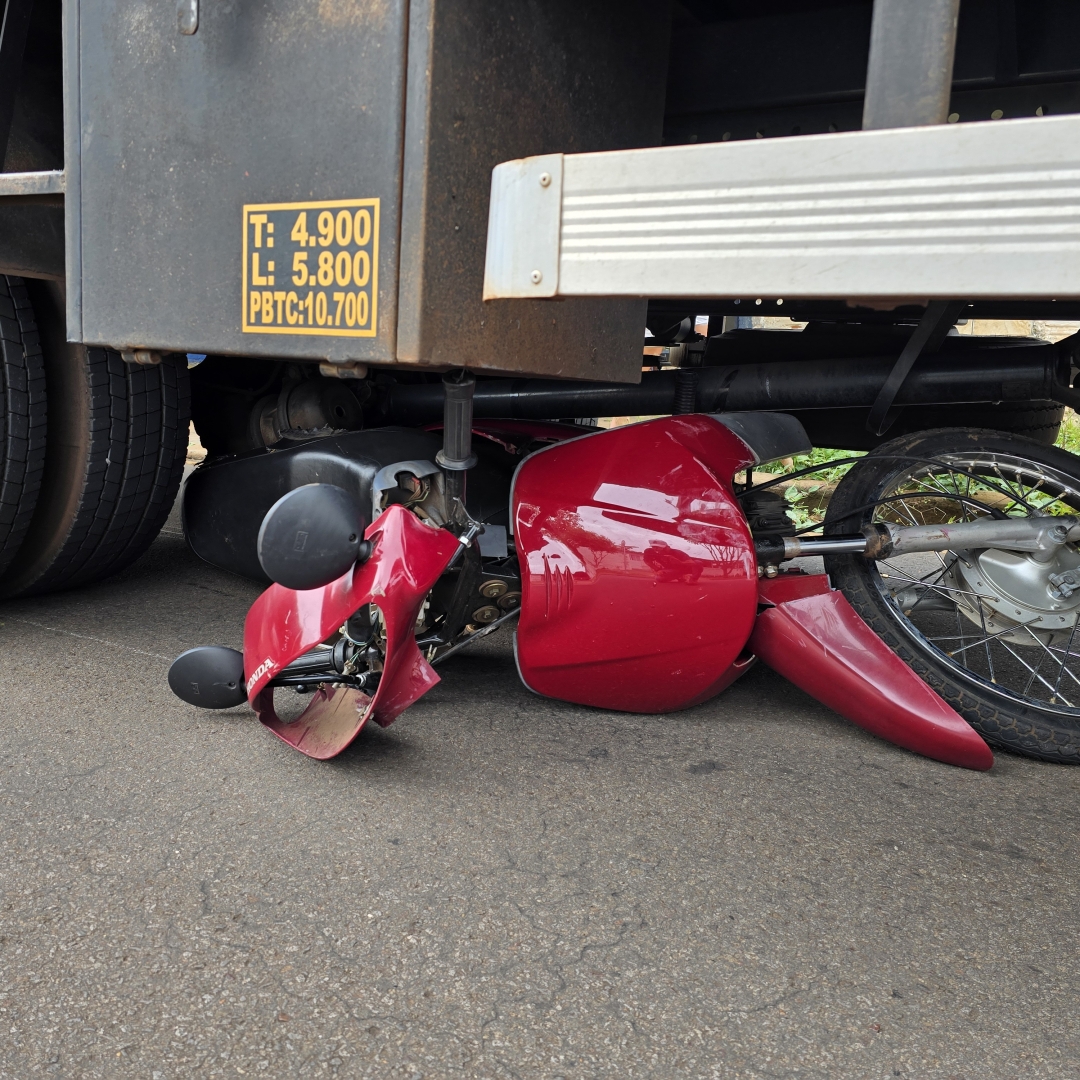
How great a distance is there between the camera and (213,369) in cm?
285

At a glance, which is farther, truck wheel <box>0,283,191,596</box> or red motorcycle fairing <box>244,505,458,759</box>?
truck wheel <box>0,283,191,596</box>

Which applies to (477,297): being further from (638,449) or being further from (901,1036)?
(901,1036)

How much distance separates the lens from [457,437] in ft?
5.90

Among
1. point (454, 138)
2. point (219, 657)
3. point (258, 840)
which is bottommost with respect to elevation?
point (258, 840)

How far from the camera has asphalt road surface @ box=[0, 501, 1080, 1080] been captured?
3.56 ft

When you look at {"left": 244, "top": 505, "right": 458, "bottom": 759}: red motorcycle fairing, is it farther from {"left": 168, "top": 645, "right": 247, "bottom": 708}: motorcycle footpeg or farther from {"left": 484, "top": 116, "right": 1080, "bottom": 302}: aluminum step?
{"left": 484, "top": 116, "right": 1080, "bottom": 302}: aluminum step

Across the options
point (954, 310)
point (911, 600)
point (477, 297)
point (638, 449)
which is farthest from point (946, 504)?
point (477, 297)

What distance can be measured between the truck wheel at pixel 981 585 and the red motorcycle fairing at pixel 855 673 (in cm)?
9

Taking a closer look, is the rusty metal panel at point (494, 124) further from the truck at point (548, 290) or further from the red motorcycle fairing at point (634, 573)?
the red motorcycle fairing at point (634, 573)

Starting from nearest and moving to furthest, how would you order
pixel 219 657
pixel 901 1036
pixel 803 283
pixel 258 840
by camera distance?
pixel 803 283
pixel 901 1036
pixel 258 840
pixel 219 657

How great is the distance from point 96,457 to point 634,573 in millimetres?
1383

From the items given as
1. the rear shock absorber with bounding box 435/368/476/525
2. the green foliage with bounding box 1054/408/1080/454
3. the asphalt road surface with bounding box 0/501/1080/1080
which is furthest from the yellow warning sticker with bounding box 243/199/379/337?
the green foliage with bounding box 1054/408/1080/454

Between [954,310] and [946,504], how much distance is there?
1.34 metres

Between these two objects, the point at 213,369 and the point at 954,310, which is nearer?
the point at 954,310
